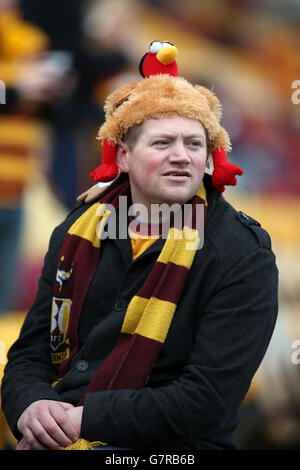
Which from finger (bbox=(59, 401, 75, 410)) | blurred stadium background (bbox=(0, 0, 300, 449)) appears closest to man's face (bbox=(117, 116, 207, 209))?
finger (bbox=(59, 401, 75, 410))

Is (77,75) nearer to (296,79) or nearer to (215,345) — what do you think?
(296,79)

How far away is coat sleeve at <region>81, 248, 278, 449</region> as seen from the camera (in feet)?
5.52

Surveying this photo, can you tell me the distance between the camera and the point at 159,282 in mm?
1804

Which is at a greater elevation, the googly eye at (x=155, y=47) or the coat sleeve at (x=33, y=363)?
the googly eye at (x=155, y=47)

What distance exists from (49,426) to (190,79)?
2104 mm

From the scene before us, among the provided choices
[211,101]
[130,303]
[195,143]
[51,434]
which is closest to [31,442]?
[51,434]

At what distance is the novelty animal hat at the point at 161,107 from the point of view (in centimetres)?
185

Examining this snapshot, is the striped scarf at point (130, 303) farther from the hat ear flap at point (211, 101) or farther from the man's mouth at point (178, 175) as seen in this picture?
the hat ear flap at point (211, 101)

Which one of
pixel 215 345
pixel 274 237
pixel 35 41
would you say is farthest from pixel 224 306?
pixel 35 41

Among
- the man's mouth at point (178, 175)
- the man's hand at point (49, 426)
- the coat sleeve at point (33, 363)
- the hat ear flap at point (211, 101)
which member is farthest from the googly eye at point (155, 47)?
the man's hand at point (49, 426)

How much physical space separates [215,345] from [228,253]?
0.86ft

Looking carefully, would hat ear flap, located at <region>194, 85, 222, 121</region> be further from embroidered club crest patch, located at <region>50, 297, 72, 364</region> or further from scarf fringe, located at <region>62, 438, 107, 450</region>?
scarf fringe, located at <region>62, 438, 107, 450</region>

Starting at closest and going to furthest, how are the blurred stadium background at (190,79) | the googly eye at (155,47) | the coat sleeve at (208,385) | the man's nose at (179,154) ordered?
the coat sleeve at (208,385) < the man's nose at (179,154) < the googly eye at (155,47) < the blurred stadium background at (190,79)

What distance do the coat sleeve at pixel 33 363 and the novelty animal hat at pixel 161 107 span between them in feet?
1.34
